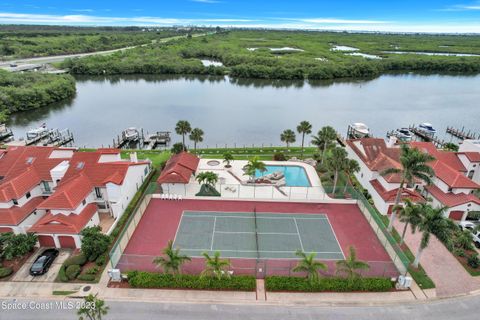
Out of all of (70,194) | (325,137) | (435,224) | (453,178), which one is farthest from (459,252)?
(70,194)

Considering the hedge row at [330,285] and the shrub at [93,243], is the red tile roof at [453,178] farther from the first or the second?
the shrub at [93,243]

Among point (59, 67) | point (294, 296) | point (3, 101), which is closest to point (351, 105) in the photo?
point (294, 296)

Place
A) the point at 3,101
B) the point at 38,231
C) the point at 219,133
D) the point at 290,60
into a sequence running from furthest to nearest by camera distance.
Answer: the point at 290,60 < the point at 3,101 < the point at 219,133 < the point at 38,231

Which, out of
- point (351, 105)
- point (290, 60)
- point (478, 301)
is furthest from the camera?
point (290, 60)

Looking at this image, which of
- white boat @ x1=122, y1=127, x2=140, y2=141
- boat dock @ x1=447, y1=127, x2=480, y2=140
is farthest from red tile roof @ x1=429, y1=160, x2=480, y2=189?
white boat @ x1=122, y1=127, x2=140, y2=141

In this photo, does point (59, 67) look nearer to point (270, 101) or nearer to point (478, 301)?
point (270, 101)

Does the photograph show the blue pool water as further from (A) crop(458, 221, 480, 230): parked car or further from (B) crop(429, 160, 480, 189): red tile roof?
(A) crop(458, 221, 480, 230): parked car

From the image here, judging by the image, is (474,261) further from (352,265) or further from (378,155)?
(378,155)
